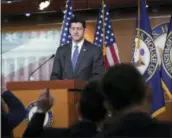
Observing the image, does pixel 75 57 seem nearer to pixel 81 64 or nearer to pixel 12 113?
pixel 81 64

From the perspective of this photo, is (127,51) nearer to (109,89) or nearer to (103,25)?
(103,25)

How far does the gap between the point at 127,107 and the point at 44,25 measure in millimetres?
5632

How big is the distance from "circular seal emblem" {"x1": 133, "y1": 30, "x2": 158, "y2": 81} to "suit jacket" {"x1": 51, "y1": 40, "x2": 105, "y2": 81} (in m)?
1.67

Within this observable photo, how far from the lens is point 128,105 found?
142 centimetres

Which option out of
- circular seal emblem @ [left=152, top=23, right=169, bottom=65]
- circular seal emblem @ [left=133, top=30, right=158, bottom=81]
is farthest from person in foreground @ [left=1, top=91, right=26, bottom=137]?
circular seal emblem @ [left=152, top=23, right=169, bottom=65]

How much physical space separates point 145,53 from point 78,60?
1.86 m

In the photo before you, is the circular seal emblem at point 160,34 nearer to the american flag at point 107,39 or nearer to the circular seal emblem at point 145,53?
the circular seal emblem at point 145,53

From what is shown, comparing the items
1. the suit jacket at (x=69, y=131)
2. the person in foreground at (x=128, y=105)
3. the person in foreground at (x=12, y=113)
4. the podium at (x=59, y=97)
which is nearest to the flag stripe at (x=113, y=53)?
the podium at (x=59, y=97)

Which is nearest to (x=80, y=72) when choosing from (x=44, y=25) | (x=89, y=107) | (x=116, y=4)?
(x=89, y=107)

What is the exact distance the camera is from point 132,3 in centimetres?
617

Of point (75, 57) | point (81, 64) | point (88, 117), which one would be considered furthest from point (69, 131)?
point (75, 57)

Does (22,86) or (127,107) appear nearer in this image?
(127,107)

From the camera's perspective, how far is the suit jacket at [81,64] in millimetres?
3807

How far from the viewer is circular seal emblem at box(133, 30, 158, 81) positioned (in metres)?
5.48
